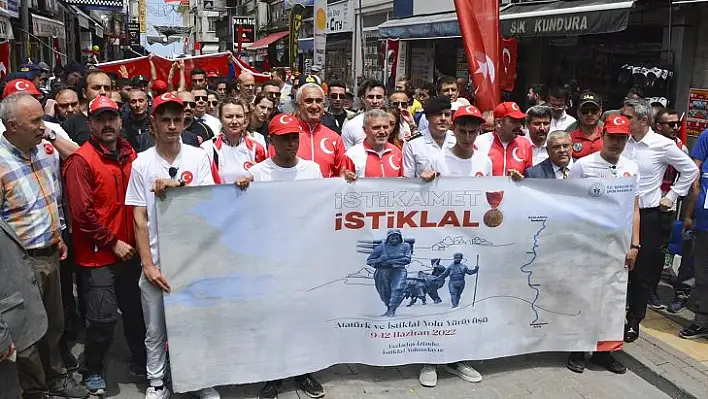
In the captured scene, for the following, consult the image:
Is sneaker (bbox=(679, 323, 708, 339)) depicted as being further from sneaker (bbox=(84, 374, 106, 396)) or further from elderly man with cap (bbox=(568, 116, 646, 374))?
sneaker (bbox=(84, 374, 106, 396))

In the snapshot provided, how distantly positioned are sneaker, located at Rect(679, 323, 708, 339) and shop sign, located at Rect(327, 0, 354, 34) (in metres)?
19.8

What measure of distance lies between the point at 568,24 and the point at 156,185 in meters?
7.71

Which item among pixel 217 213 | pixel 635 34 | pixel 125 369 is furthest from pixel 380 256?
pixel 635 34

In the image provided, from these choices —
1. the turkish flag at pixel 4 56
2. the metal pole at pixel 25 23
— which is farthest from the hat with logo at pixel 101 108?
the metal pole at pixel 25 23

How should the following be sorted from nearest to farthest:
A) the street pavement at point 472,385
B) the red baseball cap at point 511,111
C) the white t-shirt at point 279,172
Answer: the white t-shirt at point 279,172 < the street pavement at point 472,385 < the red baseball cap at point 511,111

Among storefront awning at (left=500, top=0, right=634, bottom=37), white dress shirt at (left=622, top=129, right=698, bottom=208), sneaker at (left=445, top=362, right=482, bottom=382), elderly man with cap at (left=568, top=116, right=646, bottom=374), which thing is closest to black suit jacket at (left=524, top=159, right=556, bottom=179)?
elderly man with cap at (left=568, top=116, right=646, bottom=374)

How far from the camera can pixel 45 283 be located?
3828 mm

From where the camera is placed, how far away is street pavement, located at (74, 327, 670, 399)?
4238 mm

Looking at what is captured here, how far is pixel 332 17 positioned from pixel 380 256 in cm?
2150

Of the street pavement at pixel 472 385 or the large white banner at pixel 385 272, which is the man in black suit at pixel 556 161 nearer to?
the large white banner at pixel 385 272

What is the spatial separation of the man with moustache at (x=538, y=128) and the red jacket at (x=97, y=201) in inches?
123

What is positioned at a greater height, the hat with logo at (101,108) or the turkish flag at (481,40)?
the turkish flag at (481,40)

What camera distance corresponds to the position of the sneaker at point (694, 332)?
16.9 feet

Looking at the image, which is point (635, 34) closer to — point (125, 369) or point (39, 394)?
point (125, 369)
